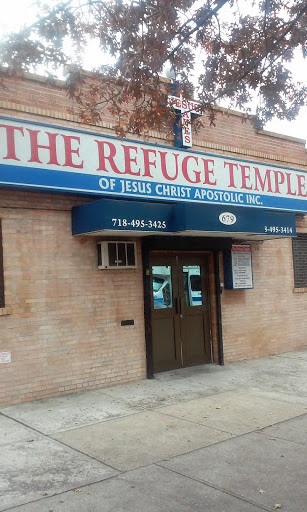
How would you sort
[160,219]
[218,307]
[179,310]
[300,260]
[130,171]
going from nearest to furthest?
[160,219]
[130,171]
[179,310]
[218,307]
[300,260]

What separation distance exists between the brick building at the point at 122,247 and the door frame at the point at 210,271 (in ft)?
0.08

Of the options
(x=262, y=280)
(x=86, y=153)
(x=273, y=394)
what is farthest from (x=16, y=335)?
(x=262, y=280)

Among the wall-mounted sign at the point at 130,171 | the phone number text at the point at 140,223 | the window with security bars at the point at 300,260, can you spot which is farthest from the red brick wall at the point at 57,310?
the window with security bars at the point at 300,260

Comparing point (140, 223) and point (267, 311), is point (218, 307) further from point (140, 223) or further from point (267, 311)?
point (140, 223)

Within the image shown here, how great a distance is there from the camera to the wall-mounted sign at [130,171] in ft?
22.8

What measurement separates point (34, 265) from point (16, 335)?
3.49 feet

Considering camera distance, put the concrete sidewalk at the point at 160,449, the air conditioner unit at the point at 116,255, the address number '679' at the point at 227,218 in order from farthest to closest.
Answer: the address number '679' at the point at 227,218 → the air conditioner unit at the point at 116,255 → the concrete sidewalk at the point at 160,449

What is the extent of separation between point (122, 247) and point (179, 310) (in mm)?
1823

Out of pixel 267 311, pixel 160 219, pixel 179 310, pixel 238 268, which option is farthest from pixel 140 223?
pixel 267 311

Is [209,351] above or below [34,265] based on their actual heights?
below

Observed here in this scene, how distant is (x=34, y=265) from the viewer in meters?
7.39

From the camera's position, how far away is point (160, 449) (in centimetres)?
521

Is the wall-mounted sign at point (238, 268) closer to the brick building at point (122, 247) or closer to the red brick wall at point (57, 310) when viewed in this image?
the brick building at point (122, 247)

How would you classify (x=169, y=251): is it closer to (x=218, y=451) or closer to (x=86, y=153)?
(x=86, y=153)
